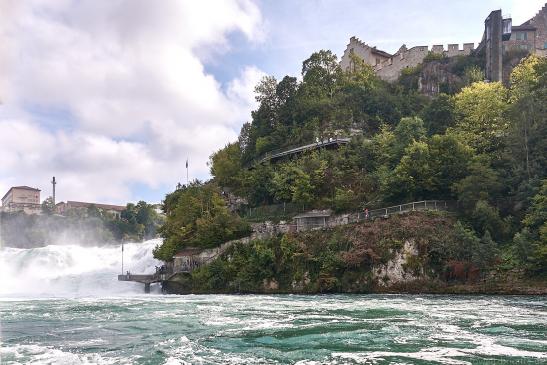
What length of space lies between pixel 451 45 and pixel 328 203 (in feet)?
135

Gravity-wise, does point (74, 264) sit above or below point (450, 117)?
below

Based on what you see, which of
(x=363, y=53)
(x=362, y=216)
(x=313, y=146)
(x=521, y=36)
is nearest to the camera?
(x=362, y=216)

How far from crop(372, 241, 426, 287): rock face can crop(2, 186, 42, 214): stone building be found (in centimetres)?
13430

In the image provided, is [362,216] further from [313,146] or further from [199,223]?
[313,146]

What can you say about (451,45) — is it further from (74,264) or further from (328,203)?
(74,264)

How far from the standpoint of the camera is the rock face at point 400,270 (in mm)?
36500

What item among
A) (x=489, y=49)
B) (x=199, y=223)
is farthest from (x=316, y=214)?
(x=489, y=49)

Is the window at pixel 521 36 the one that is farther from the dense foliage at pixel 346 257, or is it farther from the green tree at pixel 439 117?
the dense foliage at pixel 346 257

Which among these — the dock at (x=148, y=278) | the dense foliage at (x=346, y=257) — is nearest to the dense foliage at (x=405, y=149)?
the dense foliage at (x=346, y=257)

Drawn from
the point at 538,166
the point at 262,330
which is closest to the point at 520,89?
the point at 538,166

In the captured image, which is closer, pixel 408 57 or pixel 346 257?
pixel 346 257

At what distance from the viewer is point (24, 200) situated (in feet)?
513

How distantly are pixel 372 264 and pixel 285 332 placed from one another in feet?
66.9

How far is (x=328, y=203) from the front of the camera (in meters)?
47.9
